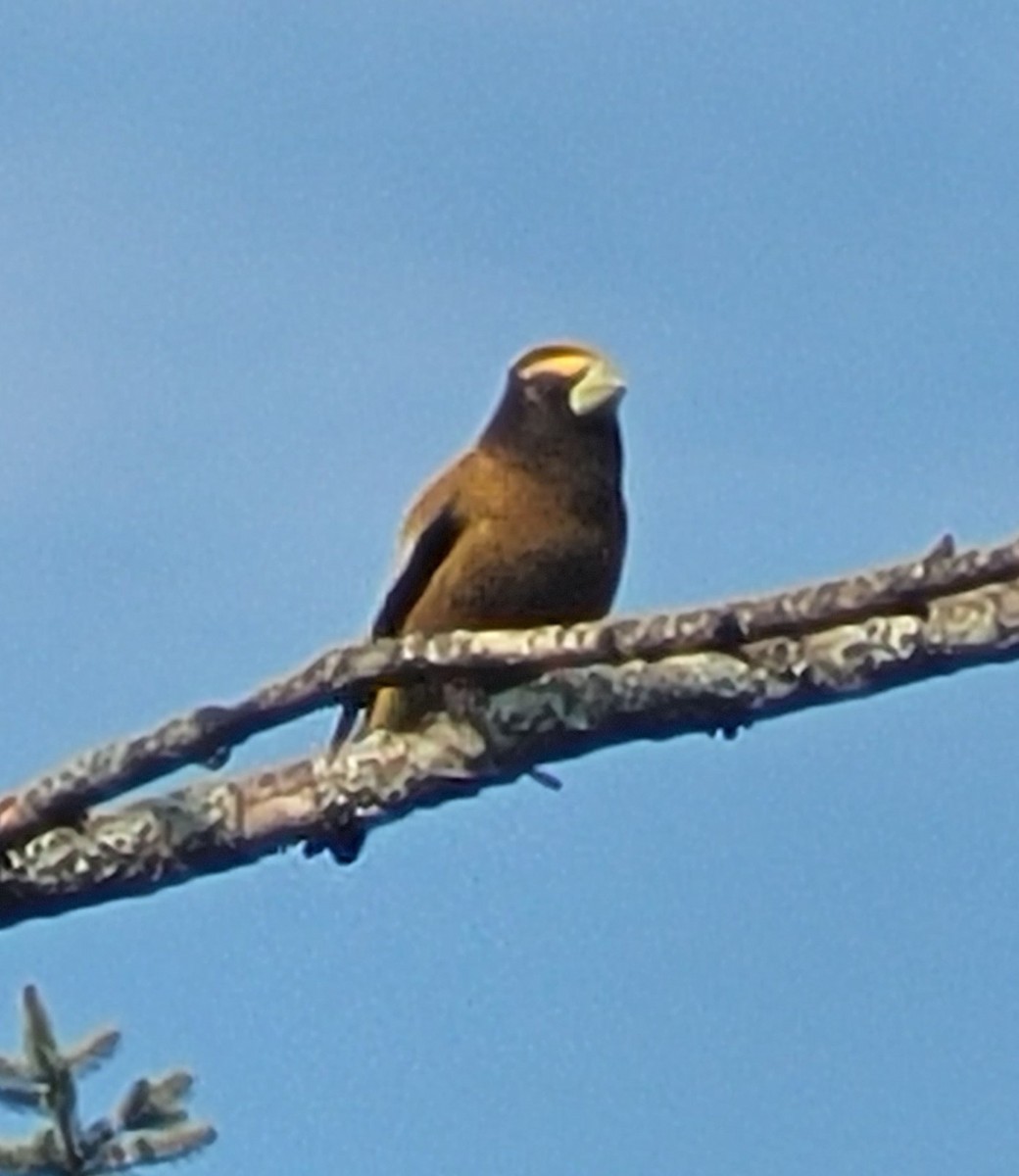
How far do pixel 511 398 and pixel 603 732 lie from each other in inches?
176

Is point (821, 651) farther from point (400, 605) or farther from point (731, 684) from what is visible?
point (400, 605)

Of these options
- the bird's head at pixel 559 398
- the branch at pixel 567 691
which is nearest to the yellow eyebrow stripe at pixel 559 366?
the bird's head at pixel 559 398

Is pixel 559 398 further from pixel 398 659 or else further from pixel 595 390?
pixel 398 659

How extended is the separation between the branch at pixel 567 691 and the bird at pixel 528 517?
3.72 metres

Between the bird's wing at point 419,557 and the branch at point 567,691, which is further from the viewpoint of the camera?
the bird's wing at point 419,557

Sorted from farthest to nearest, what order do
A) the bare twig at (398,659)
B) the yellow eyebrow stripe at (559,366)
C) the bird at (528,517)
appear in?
the yellow eyebrow stripe at (559,366)
the bird at (528,517)
the bare twig at (398,659)

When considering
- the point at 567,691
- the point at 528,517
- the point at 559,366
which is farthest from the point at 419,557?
the point at 567,691

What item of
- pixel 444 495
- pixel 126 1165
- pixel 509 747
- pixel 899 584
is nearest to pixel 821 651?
pixel 899 584

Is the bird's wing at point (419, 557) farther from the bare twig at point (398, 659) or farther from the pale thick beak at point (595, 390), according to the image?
the bare twig at point (398, 659)

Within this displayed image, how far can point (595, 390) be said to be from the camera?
6.08m

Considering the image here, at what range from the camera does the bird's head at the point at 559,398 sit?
6.10 metres

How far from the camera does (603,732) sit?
1.85 m

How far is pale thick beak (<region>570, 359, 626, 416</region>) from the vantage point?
608cm

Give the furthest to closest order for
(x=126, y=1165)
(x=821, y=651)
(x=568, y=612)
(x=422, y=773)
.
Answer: (x=568, y=612)
(x=126, y=1165)
(x=422, y=773)
(x=821, y=651)
